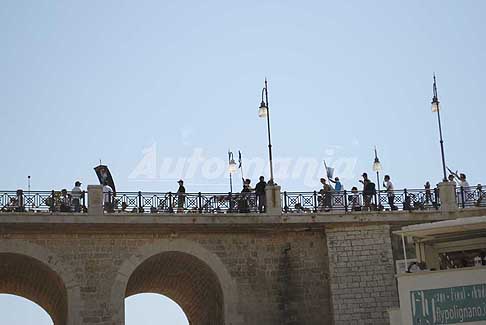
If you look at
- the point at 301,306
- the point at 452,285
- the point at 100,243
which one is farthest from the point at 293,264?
the point at 452,285

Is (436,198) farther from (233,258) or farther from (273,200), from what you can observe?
(233,258)

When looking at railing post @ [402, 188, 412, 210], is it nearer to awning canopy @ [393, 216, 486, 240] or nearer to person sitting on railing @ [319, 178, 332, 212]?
person sitting on railing @ [319, 178, 332, 212]

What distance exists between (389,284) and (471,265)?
582 centimetres

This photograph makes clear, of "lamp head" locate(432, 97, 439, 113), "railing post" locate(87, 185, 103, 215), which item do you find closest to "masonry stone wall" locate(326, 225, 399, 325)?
"lamp head" locate(432, 97, 439, 113)

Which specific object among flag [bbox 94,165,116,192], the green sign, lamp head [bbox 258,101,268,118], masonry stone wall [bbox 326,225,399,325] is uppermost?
lamp head [bbox 258,101,268,118]

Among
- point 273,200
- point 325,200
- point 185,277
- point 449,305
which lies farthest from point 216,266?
point 449,305

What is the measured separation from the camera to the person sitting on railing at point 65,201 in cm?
2791

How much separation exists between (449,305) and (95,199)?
11.0 meters

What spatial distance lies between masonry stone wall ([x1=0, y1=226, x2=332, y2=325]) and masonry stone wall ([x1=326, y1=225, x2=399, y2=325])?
550 mm

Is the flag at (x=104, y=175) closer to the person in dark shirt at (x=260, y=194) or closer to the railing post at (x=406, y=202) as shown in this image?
the person in dark shirt at (x=260, y=194)

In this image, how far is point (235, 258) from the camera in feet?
94.6

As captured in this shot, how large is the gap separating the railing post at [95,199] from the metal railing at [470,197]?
36.1ft

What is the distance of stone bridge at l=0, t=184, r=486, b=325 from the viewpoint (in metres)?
27.4

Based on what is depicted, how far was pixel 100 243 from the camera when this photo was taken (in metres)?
27.9
